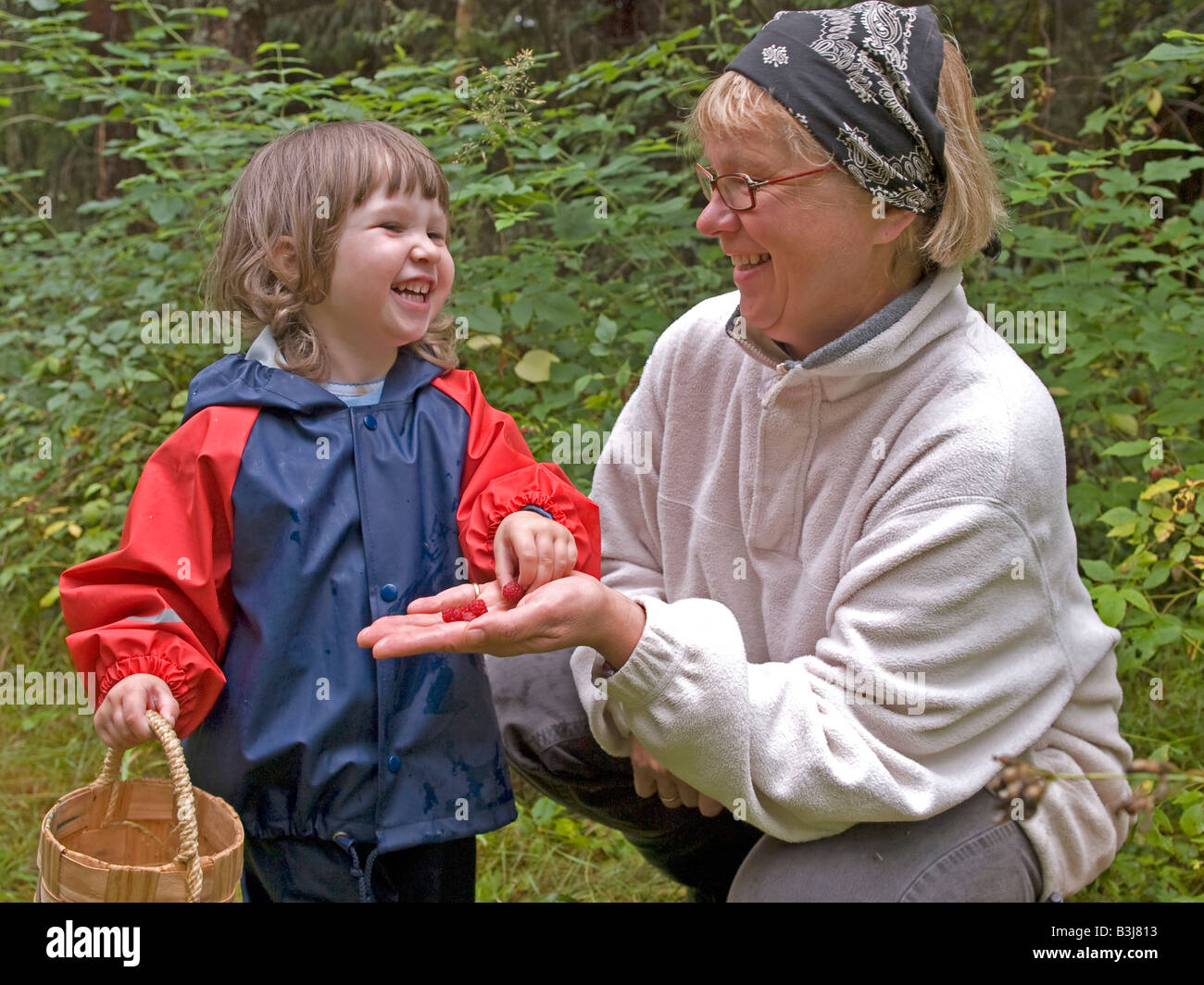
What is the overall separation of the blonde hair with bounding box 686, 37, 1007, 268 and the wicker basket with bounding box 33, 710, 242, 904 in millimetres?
1286

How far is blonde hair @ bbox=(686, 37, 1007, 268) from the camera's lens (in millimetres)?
1938

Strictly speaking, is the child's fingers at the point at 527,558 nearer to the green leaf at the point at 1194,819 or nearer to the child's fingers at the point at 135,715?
the child's fingers at the point at 135,715

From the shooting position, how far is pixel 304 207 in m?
2.04

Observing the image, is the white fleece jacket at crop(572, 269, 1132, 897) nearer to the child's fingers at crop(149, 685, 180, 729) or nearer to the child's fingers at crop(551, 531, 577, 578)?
the child's fingers at crop(551, 531, 577, 578)

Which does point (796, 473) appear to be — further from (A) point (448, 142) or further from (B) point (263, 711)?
(A) point (448, 142)

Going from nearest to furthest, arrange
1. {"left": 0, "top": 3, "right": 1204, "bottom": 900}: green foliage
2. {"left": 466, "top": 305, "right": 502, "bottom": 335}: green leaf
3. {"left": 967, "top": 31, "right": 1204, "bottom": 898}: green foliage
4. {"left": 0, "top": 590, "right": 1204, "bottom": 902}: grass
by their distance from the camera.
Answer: {"left": 0, "top": 590, "right": 1204, "bottom": 902}: grass
{"left": 967, "top": 31, "right": 1204, "bottom": 898}: green foliage
{"left": 0, "top": 3, "right": 1204, "bottom": 900}: green foliage
{"left": 466, "top": 305, "right": 502, "bottom": 335}: green leaf

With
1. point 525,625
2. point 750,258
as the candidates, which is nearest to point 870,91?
point 750,258

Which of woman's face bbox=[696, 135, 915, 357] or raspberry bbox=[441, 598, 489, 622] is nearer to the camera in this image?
raspberry bbox=[441, 598, 489, 622]

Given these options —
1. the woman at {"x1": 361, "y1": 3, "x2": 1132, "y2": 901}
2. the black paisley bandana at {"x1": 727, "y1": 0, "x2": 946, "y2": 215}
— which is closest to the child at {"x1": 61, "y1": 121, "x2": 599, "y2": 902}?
the woman at {"x1": 361, "y1": 3, "x2": 1132, "y2": 901}

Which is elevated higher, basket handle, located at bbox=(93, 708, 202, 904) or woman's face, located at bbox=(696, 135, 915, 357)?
woman's face, located at bbox=(696, 135, 915, 357)

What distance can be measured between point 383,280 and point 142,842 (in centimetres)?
97

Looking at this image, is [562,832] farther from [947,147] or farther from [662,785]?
[947,147]

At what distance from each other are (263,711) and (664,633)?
0.68 m

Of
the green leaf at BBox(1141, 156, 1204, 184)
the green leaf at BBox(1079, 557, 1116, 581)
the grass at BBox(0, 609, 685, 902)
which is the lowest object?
the grass at BBox(0, 609, 685, 902)
